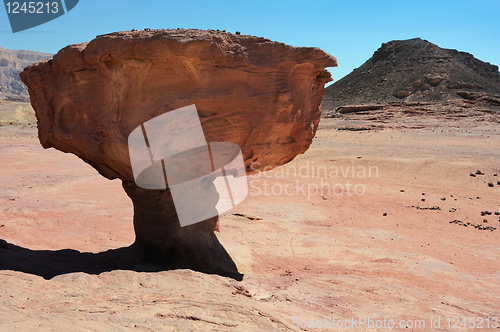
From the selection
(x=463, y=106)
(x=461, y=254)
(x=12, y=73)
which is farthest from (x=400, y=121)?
(x=12, y=73)

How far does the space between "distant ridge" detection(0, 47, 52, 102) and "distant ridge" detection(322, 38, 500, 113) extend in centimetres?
8759

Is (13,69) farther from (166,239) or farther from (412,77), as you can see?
(166,239)

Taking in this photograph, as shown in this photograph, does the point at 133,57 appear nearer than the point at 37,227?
Yes

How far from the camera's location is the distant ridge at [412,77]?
47594mm

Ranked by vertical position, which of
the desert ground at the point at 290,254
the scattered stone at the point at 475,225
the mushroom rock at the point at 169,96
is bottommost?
the scattered stone at the point at 475,225

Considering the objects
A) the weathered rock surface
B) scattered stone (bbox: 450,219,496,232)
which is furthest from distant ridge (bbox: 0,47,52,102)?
scattered stone (bbox: 450,219,496,232)

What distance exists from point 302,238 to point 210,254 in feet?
8.29

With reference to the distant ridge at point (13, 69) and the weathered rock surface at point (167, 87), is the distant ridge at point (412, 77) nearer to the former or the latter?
the weathered rock surface at point (167, 87)

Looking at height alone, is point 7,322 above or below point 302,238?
above

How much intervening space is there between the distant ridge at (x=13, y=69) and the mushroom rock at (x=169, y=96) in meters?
112

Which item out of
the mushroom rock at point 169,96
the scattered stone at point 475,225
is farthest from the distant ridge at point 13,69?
the scattered stone at point 475,225

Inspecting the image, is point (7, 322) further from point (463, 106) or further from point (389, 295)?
point (463, 106)

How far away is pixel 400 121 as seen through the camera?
103ft

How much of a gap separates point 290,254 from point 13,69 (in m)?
138
